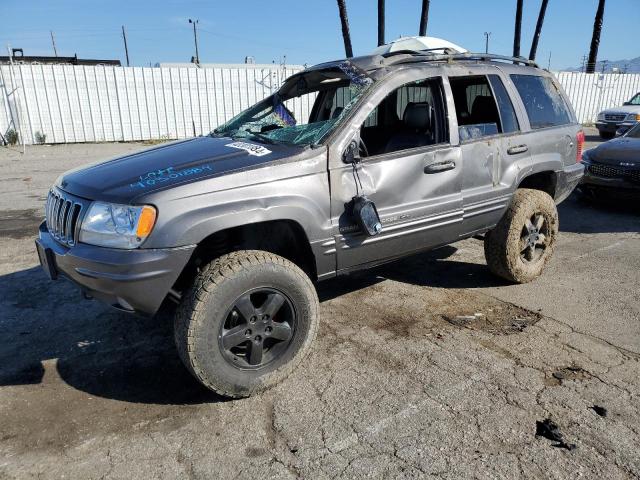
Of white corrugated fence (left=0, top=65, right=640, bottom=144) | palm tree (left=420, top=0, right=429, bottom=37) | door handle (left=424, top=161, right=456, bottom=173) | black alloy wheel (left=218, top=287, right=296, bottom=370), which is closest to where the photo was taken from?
black alloy wheel (left=218, top=287, right=296, bottom=370)

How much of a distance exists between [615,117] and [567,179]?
1378cm

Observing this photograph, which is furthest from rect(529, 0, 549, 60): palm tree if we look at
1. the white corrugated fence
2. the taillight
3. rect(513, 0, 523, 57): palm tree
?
the taillight

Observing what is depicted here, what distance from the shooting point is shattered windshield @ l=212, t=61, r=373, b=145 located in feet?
10.6

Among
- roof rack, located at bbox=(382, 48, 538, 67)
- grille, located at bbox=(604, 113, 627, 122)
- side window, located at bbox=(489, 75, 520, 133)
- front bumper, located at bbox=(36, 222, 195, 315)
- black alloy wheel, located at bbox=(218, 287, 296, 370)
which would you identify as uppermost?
roof rack, located at bbox=(382, 48, 538, 67)

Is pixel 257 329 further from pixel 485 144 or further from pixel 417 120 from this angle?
pixel 485 144

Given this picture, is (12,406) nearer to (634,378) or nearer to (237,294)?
(237,294)

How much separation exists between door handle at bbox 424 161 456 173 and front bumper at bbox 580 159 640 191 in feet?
14.8

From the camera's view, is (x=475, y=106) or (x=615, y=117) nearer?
(x=475, y=106)

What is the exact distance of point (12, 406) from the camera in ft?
9.04

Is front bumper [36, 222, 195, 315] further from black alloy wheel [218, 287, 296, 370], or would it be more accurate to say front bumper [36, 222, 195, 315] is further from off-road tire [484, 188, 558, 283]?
off-road tire [484, 188, 558, 283]

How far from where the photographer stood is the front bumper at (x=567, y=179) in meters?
4.56

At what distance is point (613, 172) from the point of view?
6.90 meters

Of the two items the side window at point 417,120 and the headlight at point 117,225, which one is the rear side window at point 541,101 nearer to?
the side window at point 417,120

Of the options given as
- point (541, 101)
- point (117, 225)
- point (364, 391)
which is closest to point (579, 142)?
point (541, 101)
